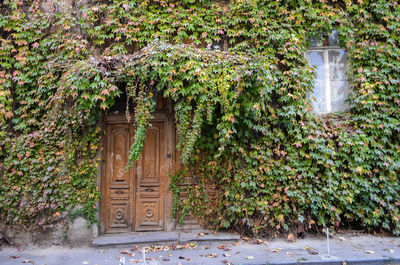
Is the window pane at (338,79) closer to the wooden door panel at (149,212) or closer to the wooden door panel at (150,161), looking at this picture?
the wooden door panel at (150,161)

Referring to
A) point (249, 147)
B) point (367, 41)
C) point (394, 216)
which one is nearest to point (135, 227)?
point (249, 147)

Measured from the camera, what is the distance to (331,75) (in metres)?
6.43

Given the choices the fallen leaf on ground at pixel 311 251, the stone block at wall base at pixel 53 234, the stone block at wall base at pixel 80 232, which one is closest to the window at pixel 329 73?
the fallen leaf on ground at pixel 311 251

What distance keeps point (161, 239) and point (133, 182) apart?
4.48 ft

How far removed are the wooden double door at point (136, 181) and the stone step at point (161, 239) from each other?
1.16 ft

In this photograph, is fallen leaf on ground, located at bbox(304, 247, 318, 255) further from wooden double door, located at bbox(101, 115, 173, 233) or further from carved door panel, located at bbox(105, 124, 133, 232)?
carved door panel, located at bbox(105, 124, 133, 232)

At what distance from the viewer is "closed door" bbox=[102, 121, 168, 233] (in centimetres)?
587

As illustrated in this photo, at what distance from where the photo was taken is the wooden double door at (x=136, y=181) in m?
5.87

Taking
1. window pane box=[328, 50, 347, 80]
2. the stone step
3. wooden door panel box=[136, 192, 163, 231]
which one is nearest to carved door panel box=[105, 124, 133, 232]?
wooden door panel box=[136, 192, 163, 231]

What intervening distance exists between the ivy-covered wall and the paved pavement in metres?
0.39

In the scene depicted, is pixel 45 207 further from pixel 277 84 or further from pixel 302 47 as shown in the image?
pixel 302 47

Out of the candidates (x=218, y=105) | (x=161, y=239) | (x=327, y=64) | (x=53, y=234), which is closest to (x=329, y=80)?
(x=327, y=64)

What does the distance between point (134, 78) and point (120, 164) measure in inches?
76.1

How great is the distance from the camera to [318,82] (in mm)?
6398
